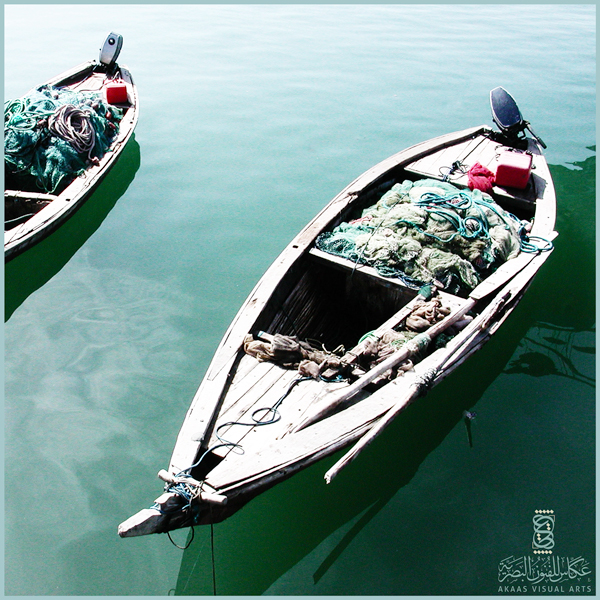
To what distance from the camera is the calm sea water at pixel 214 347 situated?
5137 millimetres

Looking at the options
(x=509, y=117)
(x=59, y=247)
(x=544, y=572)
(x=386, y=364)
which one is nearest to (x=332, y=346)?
(x=386, y=364)

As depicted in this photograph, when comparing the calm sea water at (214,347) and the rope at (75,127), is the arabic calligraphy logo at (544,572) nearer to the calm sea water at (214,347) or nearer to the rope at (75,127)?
the calm sea water at (214,347)

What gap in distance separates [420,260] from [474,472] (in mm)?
2351

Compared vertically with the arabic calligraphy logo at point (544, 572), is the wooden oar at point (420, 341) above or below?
above

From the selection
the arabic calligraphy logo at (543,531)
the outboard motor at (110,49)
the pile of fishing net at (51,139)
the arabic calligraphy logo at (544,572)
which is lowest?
the arabic calligraphy logo at (544,572)

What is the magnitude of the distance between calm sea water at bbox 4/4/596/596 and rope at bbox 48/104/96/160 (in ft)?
3.25

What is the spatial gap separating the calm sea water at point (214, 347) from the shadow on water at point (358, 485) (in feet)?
0.06

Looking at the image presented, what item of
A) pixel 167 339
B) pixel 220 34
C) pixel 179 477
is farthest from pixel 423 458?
pixel 220 34

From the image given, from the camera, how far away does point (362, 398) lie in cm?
544

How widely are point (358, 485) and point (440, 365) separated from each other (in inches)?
55.0

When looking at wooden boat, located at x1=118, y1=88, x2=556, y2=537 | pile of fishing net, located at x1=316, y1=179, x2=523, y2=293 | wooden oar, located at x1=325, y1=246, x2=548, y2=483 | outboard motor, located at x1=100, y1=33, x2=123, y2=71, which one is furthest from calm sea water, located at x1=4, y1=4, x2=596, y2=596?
outboard motor, located at x1=100, y1=33, x2=123, y2=71

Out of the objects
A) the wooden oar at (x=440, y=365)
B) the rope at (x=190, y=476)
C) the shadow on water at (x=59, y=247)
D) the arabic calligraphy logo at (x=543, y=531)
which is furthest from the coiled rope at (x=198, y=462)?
the shadow on water at (x=59, y=247)

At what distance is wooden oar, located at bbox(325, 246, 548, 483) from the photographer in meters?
4.59

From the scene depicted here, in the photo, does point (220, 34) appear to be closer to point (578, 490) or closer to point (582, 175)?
point (582, 175)
